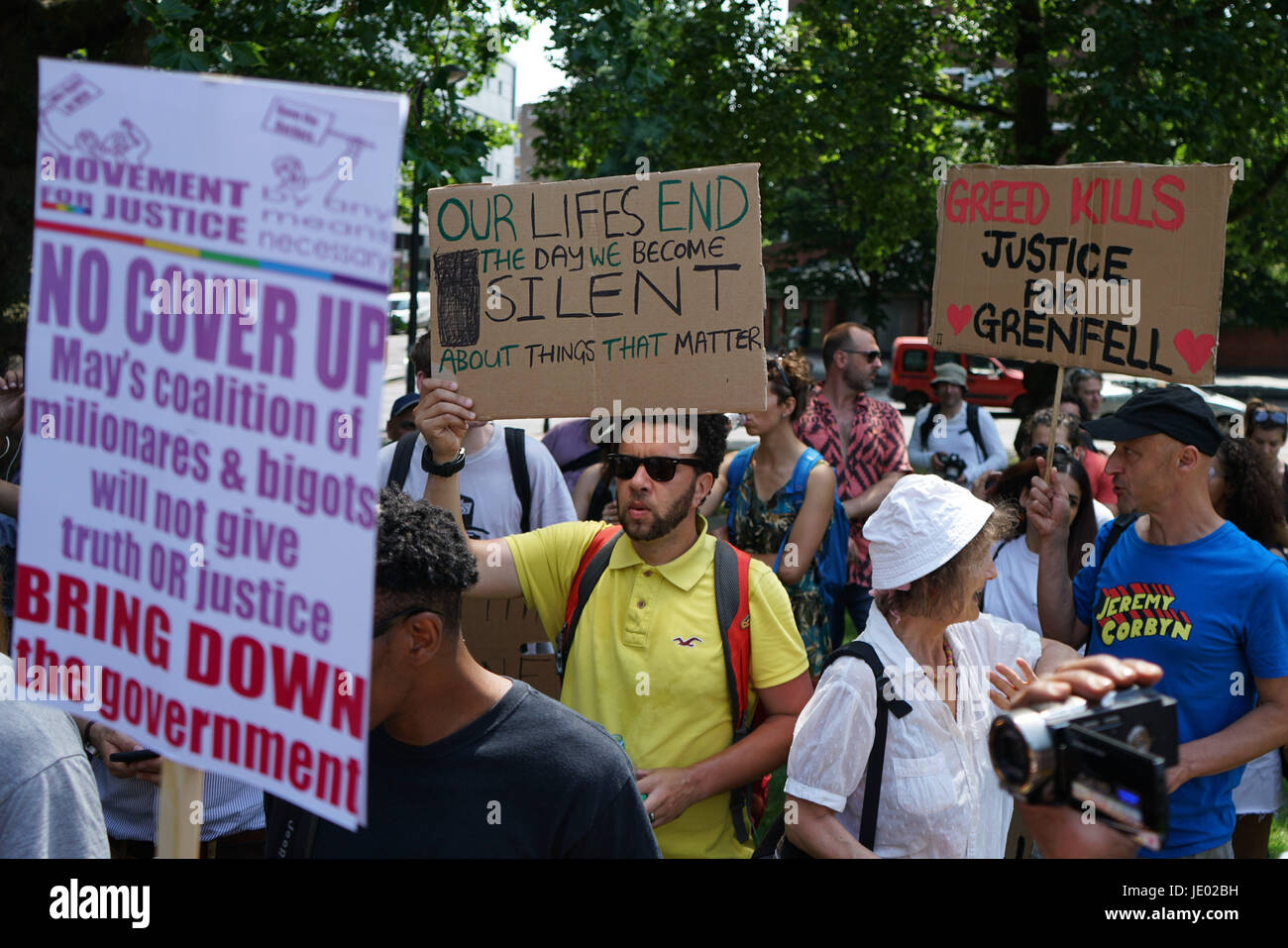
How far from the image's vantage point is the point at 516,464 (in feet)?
15.1

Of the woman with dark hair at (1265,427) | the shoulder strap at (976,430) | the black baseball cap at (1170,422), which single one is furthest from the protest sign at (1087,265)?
the shoulder strap at (976,430)

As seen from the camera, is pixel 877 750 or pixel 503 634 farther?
pixel 503 634

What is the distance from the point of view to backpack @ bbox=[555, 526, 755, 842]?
3148 mm

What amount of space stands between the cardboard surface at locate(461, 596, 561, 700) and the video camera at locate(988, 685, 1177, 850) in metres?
2.23

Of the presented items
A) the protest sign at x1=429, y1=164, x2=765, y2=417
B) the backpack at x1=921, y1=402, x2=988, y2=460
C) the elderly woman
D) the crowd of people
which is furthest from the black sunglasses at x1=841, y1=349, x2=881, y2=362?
the elderly woman

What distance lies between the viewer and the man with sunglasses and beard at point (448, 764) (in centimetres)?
220

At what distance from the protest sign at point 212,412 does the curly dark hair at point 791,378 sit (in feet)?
10.8

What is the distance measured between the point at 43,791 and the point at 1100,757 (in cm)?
174

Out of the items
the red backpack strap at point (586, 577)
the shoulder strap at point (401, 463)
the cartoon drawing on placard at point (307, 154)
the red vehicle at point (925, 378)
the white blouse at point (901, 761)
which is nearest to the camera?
the cartoon drawing on placard at point (307, 154)

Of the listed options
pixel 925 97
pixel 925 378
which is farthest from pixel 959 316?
pixel 925 378

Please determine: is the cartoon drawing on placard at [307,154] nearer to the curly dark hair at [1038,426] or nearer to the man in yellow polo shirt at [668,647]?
the man in yellow polo shirt at [668,647]

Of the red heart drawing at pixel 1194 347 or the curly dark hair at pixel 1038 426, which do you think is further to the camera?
the curly dark hair at pixel 1038 426

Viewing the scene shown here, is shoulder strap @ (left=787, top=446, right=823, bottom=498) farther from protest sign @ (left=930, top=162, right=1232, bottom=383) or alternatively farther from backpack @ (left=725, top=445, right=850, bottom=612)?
protest sign @ (left=930, top=162, right=1232, bottom=383)
